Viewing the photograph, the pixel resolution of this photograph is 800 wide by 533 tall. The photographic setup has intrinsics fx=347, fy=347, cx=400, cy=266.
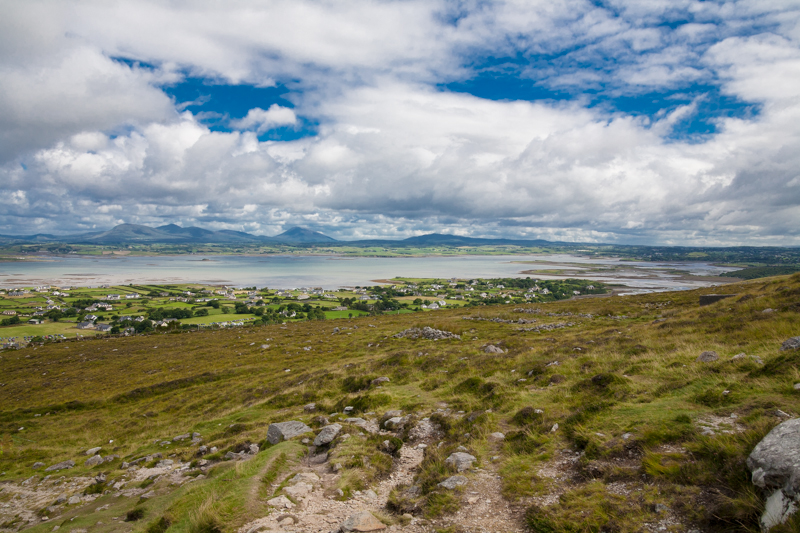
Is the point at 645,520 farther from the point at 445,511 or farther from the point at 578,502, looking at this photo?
the point at 445,511

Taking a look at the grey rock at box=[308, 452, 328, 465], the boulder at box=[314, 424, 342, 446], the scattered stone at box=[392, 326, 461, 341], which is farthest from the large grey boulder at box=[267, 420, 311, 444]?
the scattered stone at box=[392, 326, 461, 341]

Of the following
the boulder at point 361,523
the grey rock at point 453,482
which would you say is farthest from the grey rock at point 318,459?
the grey rock at point 453,482

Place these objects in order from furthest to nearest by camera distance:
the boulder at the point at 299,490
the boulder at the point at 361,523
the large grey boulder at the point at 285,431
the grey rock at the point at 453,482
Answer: the large grey boulder at the point at 285,431 < the boulder at the point at 299,490 < the grey rock at the point at 453,482 < the boulder at the point at 361,523

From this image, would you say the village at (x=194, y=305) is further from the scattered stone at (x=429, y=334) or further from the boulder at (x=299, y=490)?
the boulder at (x=299, y=490)

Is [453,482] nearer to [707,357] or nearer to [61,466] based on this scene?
[707,357]

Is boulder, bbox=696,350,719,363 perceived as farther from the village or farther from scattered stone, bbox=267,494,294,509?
the village

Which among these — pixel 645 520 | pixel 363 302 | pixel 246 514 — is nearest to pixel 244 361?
pixel 246 514

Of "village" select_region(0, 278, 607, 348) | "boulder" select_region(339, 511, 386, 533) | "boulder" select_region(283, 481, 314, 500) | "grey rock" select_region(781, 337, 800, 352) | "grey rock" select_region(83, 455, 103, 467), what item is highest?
"grey rock" select_region(781, 337, 800, 352)
